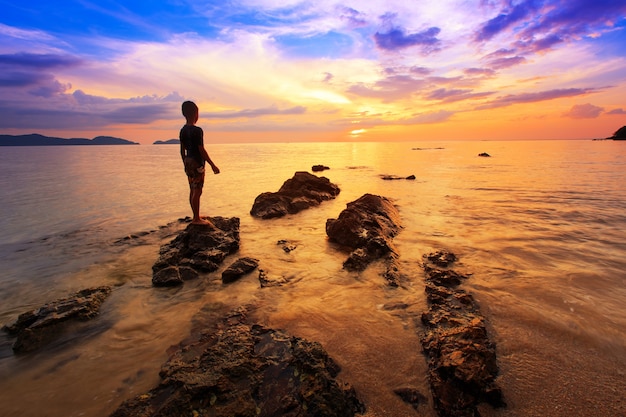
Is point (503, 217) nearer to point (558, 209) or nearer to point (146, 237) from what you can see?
point (558, 209)

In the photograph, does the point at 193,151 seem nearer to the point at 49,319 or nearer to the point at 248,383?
the point at 49,319

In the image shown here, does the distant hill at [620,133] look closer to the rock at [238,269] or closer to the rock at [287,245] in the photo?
the rock at [287,245]

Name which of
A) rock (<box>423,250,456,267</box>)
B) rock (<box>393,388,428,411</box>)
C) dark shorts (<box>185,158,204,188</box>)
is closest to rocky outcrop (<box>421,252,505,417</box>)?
rock (<box>393,388,428,411</box>)

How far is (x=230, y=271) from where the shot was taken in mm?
5234

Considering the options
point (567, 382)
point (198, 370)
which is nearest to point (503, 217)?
point (567, 382)

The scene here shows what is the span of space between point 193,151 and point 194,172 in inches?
19.9

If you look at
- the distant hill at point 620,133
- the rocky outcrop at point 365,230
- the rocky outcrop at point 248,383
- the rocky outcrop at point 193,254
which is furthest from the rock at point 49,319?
the distant hill at point 620,133

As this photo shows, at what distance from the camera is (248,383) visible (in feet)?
8.95

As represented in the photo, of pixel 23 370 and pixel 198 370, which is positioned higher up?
pixel 198 370

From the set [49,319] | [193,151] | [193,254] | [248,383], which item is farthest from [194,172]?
[248,383]

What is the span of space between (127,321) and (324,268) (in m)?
3.27

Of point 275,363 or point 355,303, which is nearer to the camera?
point 275,363

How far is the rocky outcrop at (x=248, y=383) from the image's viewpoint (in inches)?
96.3

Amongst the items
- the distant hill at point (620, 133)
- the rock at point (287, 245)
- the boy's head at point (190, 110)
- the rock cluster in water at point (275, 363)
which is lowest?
the rock at point (287, 245)
